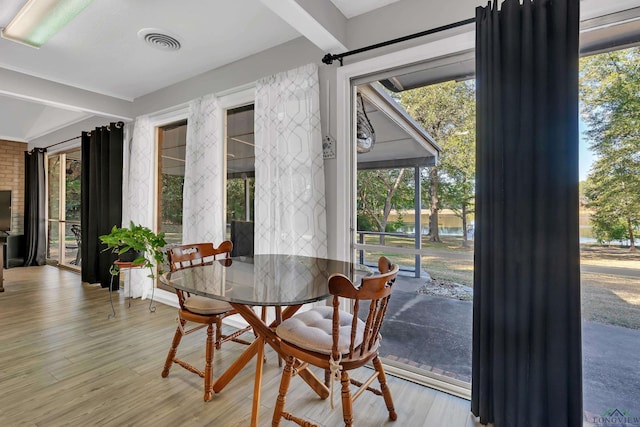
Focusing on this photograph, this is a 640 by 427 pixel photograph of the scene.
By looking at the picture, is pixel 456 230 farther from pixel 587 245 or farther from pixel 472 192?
pixel 587 245

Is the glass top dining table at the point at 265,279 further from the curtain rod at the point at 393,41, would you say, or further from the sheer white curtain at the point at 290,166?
the curtain rod at the point at 393,41

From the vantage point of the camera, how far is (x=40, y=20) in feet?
7.39

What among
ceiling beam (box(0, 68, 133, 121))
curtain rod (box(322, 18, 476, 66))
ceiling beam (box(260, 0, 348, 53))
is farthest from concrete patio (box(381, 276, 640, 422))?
ceiling beam (box(0, 68, 133, 121))

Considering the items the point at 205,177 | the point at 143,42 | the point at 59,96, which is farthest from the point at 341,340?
the point at 59,96

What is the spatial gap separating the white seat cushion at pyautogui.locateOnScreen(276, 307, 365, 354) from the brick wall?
7101 mm

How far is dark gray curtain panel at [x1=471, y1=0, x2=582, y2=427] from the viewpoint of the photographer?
4.91ft

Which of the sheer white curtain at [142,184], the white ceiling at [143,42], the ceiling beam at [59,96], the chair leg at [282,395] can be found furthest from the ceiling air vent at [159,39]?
the chair leg at [282,395]

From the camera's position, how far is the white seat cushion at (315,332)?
4.76 ft

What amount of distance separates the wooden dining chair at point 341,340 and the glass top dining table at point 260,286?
0.35 feet

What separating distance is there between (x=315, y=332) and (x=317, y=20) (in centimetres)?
184

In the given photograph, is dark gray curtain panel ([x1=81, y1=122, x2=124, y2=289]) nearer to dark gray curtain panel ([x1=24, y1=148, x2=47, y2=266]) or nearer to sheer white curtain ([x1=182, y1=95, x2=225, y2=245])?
sheer white curtain ([x1=182, y1=95, x2=225, y2=245])

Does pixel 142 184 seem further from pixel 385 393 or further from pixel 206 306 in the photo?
pixel 385 393

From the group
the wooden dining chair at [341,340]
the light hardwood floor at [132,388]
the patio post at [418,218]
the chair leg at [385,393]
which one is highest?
the patio post at [418,218]

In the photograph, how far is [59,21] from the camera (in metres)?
2.26
